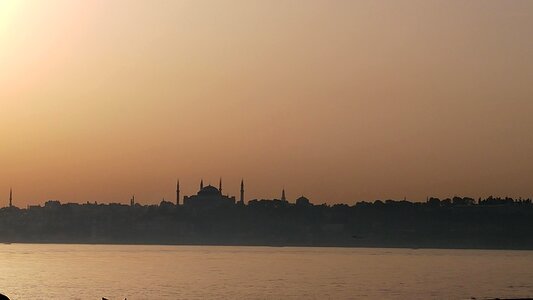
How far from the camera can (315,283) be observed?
446 ft

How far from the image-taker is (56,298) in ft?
344

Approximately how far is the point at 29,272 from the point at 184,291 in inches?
2142

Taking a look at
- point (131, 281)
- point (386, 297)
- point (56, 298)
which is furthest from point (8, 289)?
point (386, 297)

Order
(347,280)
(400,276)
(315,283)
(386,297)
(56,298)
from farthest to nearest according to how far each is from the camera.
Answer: (400,276) → (347,280) → (315,283) → (386,297) → (56,298)

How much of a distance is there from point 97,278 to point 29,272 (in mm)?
23936

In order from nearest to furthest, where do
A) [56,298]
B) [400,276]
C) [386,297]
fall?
[56,298] → [386,297] → [400,276]

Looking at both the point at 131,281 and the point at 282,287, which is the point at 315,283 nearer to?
the point at 282,287

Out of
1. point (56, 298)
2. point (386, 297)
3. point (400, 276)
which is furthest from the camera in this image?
point (400, 276)

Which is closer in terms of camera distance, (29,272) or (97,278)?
(97,278)

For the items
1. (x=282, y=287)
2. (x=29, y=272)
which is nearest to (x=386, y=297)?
(x=282, y=287)

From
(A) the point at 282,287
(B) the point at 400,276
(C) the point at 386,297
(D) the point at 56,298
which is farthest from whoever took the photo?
(B) the point at 400,276

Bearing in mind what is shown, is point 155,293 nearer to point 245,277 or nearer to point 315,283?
point 315,283

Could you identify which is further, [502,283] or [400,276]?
[400,276]

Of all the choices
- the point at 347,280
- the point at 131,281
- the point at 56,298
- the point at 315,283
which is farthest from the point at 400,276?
the point at 56,298
